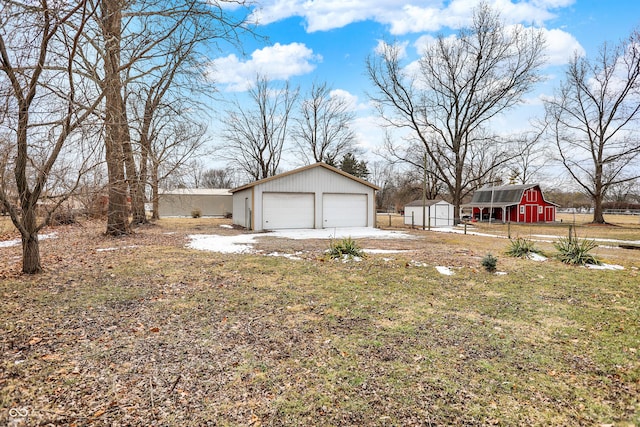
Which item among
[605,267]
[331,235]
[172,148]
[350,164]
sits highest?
[350,164]

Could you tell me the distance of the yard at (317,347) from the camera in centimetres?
249

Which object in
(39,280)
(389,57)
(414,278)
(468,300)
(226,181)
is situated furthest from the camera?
(226,181)

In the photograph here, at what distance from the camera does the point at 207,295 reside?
530 centimetres

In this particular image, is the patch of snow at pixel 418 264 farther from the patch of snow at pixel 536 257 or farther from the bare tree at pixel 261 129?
the bare tree at pixel 261 129

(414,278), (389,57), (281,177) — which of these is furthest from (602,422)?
(389,57)

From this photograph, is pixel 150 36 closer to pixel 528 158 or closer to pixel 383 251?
pixel 383 251

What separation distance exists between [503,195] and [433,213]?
1464 cm

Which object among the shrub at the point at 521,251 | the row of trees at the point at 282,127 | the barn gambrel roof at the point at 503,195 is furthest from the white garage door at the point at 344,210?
the barn gambrel roof at the point at 503,195

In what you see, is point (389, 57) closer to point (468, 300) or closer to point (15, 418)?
point (468, 300)

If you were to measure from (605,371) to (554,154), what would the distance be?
3220 cm

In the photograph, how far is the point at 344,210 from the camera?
17.8 metres

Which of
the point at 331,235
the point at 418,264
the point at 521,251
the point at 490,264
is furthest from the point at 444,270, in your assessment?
the point at 331,235

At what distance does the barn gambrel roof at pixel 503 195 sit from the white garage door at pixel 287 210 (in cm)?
1996

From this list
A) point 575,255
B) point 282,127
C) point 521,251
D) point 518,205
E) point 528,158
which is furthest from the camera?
point 528,158
